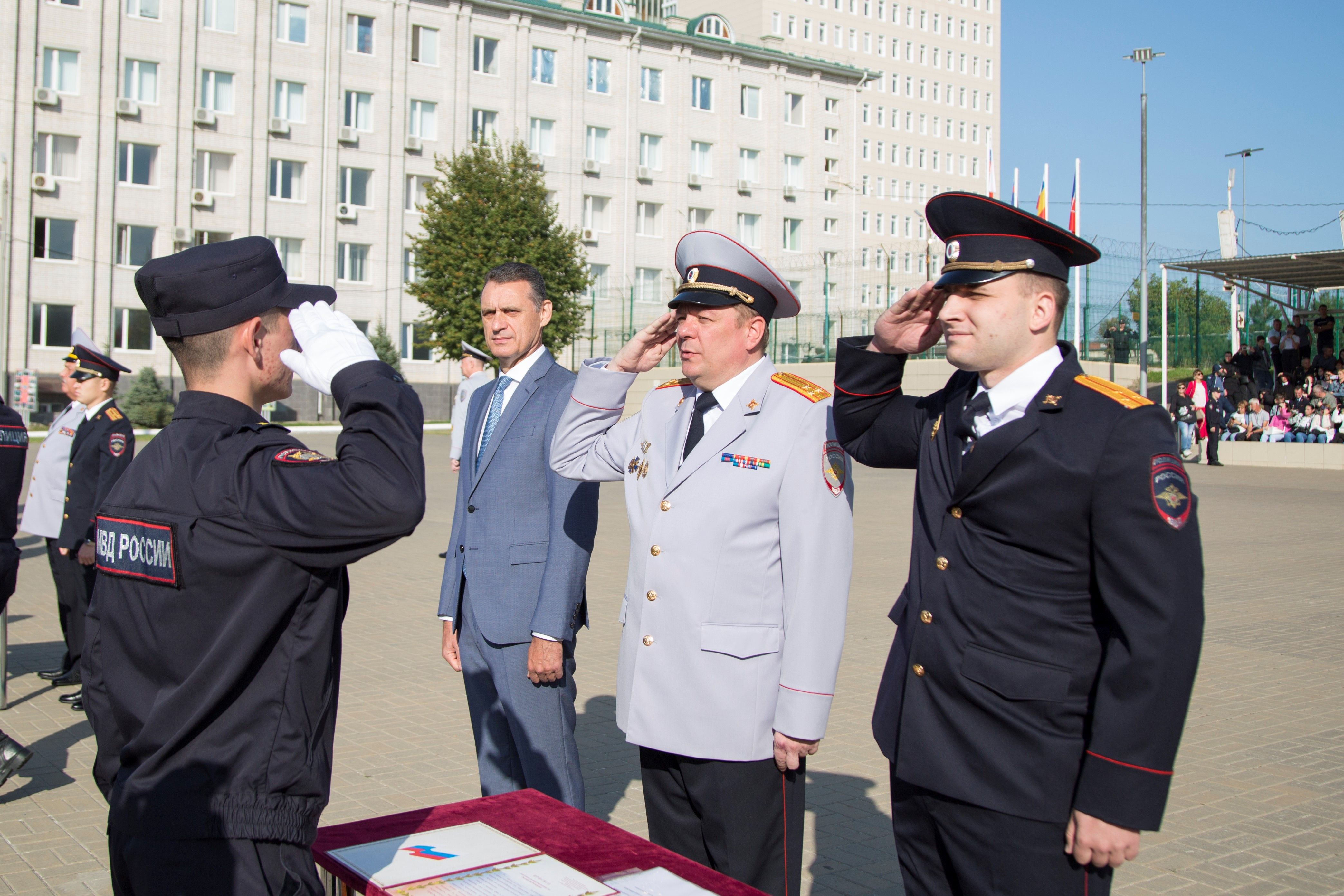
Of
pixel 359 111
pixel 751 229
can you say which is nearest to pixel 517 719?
pixel 359 111

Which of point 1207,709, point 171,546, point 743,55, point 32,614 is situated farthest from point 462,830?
point 743,55

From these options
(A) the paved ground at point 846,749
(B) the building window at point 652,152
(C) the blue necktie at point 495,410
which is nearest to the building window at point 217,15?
(B) the building window at point 652,152

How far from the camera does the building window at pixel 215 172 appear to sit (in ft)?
139

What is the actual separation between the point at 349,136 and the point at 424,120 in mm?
3633

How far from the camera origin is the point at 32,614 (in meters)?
9.03

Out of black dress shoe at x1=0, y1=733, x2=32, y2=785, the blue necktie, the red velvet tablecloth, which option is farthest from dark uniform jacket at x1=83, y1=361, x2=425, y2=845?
black dress shoe at x1=0, y1=733, x2=32, y2=785

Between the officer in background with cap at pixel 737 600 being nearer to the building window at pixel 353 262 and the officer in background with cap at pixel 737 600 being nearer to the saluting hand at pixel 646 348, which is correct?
the saluting hand at pixel 646 348

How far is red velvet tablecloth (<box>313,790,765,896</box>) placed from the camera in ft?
7.34

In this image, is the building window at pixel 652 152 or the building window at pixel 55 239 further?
the building window at pixel 652 152

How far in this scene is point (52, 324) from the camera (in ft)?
132

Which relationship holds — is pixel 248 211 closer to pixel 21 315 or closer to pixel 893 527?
pixel 21 315

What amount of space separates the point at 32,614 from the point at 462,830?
8.17 m

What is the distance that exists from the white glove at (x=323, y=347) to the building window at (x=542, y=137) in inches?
1933

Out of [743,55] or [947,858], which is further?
[743,55]
